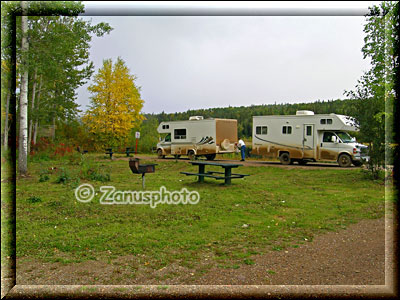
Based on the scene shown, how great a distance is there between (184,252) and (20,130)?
706 cm

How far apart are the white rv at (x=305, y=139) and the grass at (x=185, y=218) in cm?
442

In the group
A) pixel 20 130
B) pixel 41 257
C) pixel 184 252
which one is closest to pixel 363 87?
pixel 184 252

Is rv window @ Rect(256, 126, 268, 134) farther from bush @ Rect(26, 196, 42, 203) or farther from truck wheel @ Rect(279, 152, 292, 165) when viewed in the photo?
bush @ Rect(26, 196, 42, 203)

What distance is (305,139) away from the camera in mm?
14547

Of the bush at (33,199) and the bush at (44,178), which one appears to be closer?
the bush at (33,199)

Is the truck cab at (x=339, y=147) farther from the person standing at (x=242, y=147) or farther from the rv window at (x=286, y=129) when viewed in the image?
the person standing at (x=242, y=147)

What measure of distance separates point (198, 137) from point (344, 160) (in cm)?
689

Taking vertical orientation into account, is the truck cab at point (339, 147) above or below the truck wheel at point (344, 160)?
above

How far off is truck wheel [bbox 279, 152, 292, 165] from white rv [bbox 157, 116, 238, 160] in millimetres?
2509

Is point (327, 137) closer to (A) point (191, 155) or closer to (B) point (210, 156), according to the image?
(B) point (210, 156)

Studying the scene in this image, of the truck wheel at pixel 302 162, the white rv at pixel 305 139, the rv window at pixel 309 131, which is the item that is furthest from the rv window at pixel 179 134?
the rv window at pixel 309 131

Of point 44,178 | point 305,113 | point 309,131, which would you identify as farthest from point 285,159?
point 44,178

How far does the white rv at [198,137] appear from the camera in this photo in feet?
49.9

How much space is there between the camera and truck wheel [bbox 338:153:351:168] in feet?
44.4
